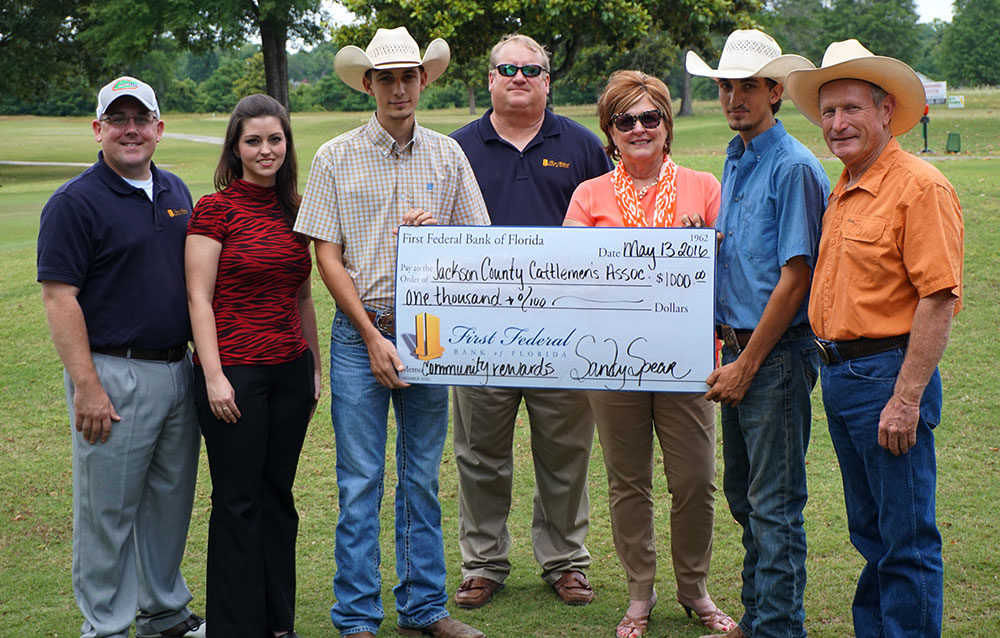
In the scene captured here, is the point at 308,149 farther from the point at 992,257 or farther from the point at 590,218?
the point at 590,218

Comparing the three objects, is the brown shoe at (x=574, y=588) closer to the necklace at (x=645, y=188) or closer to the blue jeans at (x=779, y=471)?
the blue jeans at (x=779, y=471)

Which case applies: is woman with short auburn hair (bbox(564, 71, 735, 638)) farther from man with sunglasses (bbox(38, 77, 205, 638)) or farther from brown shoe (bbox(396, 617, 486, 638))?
man with sunglasses (bbox(38, 77, 205, 638))

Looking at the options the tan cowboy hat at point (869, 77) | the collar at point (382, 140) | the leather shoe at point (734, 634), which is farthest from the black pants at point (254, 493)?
the tan cowboy hat at point (869, 77)

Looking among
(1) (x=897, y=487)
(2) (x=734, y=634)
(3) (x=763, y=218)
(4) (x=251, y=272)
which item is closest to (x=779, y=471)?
(1) (x=897, y=487)

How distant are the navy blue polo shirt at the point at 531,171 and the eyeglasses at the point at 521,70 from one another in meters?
0.30

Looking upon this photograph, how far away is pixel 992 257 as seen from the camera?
11633mm

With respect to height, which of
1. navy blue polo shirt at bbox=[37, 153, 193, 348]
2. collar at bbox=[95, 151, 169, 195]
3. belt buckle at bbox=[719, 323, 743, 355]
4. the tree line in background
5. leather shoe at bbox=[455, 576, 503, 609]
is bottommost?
leather shoe at bbox=[455, 576, 503, 609]

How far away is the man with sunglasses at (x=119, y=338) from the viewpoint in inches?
158

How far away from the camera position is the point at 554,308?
4.30m

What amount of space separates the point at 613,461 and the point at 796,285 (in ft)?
3.92

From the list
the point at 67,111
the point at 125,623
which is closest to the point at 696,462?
the point at 125,623

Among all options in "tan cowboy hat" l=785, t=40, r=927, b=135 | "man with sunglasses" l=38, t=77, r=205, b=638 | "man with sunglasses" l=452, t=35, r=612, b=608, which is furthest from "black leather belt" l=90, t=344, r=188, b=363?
"tan cowboy hat" l=785, t=40, r=927, b=135

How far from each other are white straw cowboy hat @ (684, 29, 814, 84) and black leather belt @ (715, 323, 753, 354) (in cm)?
98

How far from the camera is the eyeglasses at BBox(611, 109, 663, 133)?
4250 mm
